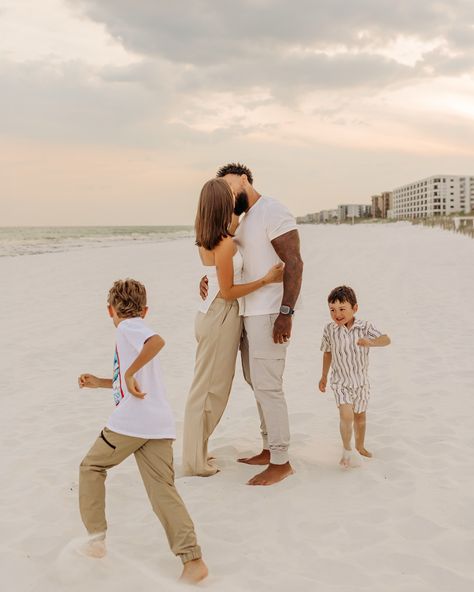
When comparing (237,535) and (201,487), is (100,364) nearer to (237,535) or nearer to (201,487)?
(201,487)

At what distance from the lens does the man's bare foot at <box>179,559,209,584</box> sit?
2.74m

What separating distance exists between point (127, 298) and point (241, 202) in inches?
50.2

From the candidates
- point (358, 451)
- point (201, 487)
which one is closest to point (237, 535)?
point (201, 487)

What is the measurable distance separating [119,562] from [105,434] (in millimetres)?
662

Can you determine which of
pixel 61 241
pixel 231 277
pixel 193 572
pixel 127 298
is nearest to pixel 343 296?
pixel 231 277

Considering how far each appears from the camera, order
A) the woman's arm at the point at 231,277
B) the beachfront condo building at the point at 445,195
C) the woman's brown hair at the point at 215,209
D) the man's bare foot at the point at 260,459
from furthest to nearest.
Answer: the beachfront condo building at the point at 445,195
the man's bare foot at the point at 260,459
the woman's arm at the point at 231,277
the woman's brown hair at the point at 215,209

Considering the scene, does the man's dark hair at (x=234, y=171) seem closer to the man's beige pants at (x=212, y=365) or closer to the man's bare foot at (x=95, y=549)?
the man's beige pants at (x=212, y=365)

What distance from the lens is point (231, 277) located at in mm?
3656

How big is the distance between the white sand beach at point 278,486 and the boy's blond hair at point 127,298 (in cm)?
121

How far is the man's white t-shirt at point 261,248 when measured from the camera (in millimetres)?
3701

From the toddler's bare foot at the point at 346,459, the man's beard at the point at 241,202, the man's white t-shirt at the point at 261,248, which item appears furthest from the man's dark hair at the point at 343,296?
the toddler's bare foot at the point at 346,459

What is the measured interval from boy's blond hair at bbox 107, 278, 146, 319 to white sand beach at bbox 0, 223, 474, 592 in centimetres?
121

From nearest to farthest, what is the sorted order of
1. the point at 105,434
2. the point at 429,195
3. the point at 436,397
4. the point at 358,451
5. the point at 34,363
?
the point at 105,434, the point at 358,451, the point at 436,397, the point at 34,363, the point at 429,195

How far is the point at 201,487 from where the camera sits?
12.5 feet
